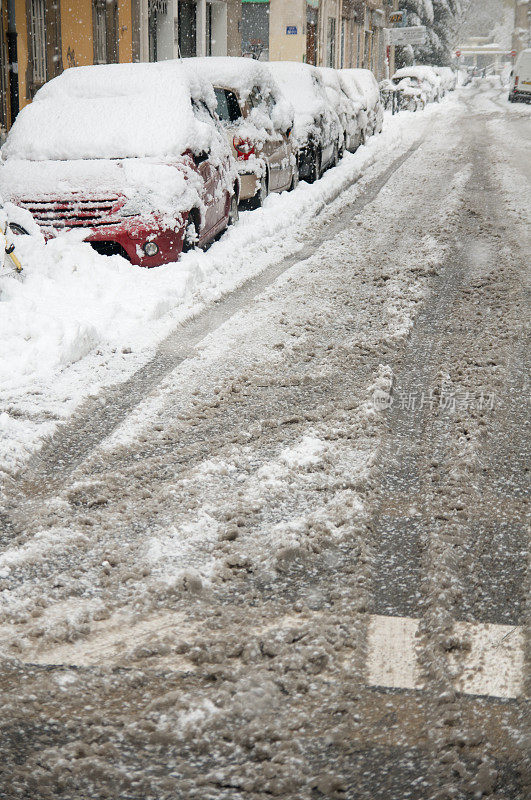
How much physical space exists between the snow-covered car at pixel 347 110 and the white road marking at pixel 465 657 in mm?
15481

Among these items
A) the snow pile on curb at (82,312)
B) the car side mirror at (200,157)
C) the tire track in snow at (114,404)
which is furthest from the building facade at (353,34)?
the tire track in snow at (114,404)

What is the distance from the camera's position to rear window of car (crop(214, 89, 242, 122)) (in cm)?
1095

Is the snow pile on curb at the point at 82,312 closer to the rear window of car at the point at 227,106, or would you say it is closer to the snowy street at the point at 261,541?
the snowy street at the point at 261,541

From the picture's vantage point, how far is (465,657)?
8.22 feet

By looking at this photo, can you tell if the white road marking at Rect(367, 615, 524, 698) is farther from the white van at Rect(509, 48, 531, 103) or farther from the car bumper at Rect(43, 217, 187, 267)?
the white van at Rect(509, 48, 531, 103)

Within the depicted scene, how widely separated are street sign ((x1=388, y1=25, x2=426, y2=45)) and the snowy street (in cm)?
4814

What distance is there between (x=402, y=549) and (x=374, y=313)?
3384 millimetres

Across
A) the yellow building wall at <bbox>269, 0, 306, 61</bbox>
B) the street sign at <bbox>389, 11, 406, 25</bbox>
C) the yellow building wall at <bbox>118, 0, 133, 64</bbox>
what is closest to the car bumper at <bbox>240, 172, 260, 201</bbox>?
the yellow building wall at <bbox>118, 0, 133, 64</bbox>

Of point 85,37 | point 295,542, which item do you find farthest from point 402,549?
point 85,37

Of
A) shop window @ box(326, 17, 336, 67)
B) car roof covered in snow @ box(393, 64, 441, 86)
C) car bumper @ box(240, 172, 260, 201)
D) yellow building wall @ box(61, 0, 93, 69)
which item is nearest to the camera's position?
car bumper @ box(240, 172, 260, 201)

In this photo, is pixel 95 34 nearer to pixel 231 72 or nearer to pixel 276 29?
pixel 231 72

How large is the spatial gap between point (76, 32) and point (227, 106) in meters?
10.0

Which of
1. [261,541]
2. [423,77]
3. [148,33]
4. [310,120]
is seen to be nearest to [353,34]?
[423,77]

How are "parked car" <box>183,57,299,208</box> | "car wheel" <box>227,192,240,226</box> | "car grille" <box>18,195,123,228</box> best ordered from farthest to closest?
1. "parked car" <box>183,57,299,208</box>
2. "car wheel" <box>227,192,240,226</box>
3. "car grille" <box>18,195,123,228</box>
